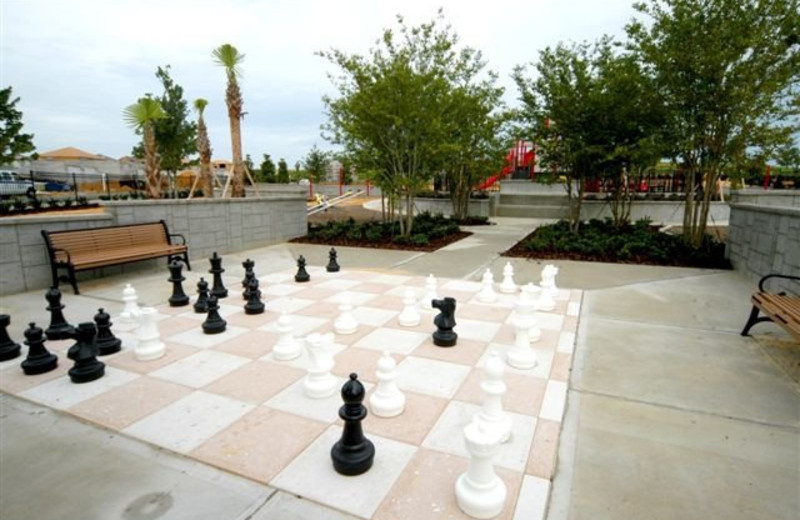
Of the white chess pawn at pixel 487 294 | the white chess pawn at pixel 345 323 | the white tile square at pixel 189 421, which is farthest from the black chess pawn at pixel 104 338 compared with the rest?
the white chess pawn at pixel 487 294

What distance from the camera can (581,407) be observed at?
2.90 meters

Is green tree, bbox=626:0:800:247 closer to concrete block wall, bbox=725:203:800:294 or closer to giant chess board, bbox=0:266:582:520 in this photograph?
concrete block wall, bbox=725:203:800:294

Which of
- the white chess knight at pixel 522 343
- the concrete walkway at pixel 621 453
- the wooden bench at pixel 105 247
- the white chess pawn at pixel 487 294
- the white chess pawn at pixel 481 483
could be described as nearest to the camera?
the white chess pawn at pixel 481 483

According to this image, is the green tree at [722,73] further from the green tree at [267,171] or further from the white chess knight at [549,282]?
the green tree at [267,171]

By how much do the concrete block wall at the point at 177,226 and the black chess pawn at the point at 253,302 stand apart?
12.0 feet

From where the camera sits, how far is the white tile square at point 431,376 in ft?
10.1

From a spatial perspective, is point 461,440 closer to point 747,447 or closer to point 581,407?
point 581,407

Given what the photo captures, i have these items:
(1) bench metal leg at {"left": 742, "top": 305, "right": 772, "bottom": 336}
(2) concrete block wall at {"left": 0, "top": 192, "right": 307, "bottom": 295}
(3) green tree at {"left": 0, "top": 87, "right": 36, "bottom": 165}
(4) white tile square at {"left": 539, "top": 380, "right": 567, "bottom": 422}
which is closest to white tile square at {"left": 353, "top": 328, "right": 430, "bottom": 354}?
(4) white tile square at {"left": 539, "top": 380, "right": 567, "bottom": 422}

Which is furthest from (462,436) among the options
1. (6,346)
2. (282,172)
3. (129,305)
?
(282,172)

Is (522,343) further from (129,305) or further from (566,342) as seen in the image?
(129,305)

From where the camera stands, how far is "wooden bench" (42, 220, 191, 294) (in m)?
5.97

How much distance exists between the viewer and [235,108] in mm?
12422

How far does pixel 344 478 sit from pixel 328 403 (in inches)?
29.8

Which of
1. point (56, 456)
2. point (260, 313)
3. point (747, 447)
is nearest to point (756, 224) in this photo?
point (747, 447)
